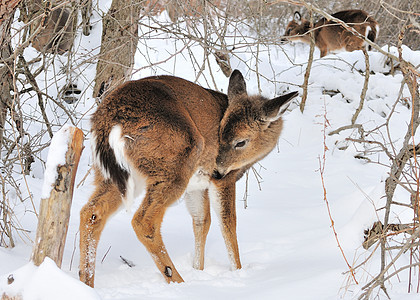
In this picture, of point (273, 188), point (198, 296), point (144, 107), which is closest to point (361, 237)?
point (198, 296)

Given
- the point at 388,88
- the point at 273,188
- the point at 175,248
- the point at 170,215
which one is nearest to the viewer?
the point at 175,248

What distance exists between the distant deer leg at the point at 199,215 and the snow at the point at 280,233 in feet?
0.59

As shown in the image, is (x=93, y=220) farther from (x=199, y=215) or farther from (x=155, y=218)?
(x=199, y=215)

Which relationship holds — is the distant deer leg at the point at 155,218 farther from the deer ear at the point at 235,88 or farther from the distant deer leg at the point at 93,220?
the deer ear at the point at 235,88

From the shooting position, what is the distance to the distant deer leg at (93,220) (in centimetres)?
403

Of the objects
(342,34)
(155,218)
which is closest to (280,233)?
(155,218)

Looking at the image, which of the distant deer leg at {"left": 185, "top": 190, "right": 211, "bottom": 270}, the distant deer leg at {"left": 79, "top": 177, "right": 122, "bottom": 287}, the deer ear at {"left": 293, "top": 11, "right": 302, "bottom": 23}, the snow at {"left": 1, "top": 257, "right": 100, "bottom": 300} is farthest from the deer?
the deer ear at {"left": 293, "top": 11, "right": 302, "bottom": 23}

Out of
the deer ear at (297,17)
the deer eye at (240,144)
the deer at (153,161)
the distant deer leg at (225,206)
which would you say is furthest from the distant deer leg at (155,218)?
the deer ear at (297,17)

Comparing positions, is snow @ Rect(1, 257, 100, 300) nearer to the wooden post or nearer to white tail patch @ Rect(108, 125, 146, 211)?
the wooden post

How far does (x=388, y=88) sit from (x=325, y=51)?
4914 mm

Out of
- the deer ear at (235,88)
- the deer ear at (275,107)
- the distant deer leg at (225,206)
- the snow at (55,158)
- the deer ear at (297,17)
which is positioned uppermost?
the deer ear at (297,17)

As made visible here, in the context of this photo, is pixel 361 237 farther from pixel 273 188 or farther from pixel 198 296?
pixel 273 188

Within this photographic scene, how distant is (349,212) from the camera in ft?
19.6

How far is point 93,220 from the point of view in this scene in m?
4.33
